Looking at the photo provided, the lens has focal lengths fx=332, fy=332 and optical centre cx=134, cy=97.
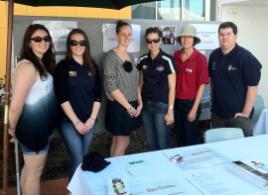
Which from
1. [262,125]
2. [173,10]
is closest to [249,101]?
[262,125]

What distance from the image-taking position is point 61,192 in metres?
3.69

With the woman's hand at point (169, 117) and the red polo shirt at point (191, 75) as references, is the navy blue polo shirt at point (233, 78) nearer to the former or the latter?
the red polo shirt at point (191, 75)

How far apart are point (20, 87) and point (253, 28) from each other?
5484mm

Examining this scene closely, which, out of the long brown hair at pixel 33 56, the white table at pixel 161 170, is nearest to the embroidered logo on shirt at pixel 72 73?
the long brown hair at pixel 33 56

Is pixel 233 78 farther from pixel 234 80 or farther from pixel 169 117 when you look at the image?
pixel 169 117

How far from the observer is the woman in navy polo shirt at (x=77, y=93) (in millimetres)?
2939

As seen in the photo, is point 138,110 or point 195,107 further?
point 195,107

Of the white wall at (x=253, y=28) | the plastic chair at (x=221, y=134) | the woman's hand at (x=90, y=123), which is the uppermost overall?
the white wall at (x=253, y=28)

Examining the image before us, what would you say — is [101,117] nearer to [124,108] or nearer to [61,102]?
[124,108]

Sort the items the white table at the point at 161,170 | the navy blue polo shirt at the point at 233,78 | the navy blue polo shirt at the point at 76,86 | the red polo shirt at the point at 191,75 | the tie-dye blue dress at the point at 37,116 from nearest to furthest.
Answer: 1. the white table at the point at 161,170
2. the tie-dye blue dress at the point at 37,116
3. the navy blue polo shirt at the point at 76,86
4. the navy blue polo shirt at the point at 233,78
5. the red polo shirt at the point at 191,75

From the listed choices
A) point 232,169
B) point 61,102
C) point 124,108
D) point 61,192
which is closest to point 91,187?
point 232,169

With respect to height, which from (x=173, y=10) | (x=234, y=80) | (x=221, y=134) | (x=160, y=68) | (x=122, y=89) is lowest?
(x=221, y=134)

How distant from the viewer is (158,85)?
3.43m

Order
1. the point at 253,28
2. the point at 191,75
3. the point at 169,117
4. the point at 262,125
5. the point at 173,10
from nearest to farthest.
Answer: the point at 169,117, the point at 191,75, the point at 262,125, the point at 253,28, the point at 173,10
